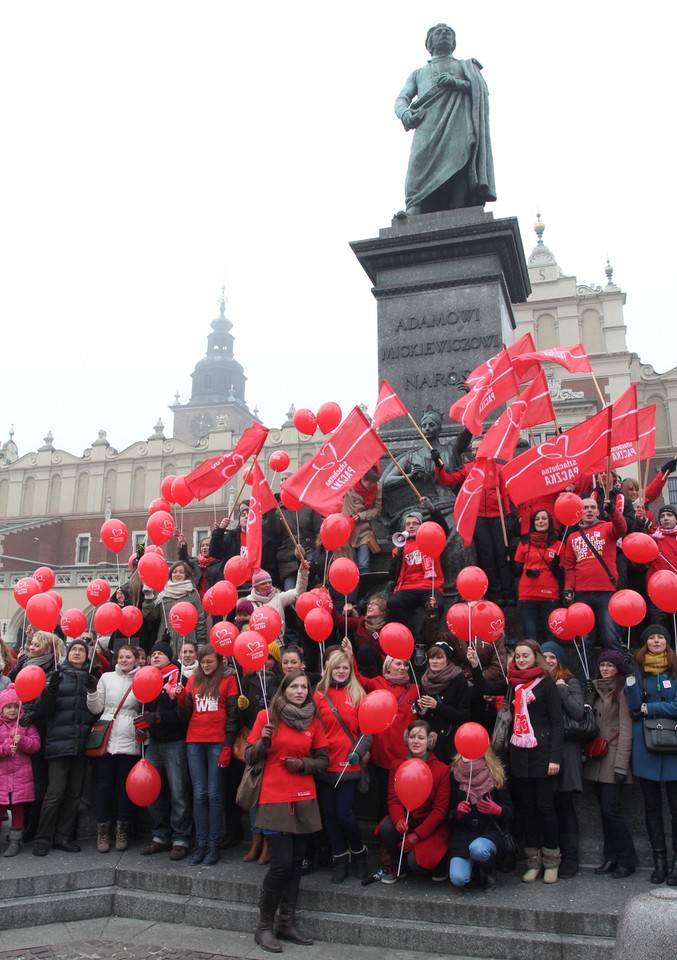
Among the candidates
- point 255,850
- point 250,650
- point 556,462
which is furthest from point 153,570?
point 556,462

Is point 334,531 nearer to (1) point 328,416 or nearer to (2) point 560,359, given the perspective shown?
(1) point 328,416

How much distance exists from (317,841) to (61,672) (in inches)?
86.0

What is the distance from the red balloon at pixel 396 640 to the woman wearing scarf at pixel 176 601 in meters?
2.23

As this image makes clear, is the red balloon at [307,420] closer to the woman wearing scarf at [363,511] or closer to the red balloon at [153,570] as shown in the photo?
the woman wearing scarf at [363,511]

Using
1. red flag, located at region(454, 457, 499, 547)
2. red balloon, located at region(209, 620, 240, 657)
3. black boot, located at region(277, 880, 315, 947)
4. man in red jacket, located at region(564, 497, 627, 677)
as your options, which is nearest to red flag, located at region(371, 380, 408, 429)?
red flag, located at region(454, 457, 499, 547)

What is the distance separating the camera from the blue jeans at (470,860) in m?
4.55

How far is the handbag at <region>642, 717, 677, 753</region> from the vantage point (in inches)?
185

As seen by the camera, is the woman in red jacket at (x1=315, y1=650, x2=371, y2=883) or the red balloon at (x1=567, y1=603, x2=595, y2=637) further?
the red balloon at (x1=567, y1=603, x2=595, y2=637)

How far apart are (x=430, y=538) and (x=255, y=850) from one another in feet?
7.87

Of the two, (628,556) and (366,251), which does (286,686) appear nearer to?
(628,556)

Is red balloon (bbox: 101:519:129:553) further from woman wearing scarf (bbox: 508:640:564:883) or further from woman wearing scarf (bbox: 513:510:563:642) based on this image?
woman wearing scarf (bbox: 508:640:564:883)

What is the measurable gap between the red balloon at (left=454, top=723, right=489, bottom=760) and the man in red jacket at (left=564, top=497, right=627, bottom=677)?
143cm

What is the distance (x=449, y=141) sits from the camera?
9.49 metres

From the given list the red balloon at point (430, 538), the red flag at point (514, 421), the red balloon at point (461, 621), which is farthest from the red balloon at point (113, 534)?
the red balloon at point (461, 621)
